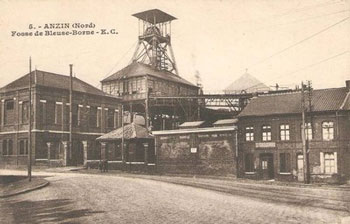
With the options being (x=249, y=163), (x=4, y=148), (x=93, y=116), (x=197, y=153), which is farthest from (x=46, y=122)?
(x=249, y=163)

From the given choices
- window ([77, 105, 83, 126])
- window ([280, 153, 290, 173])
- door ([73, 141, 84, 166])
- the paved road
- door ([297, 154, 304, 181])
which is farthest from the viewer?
window ([77, 105, 83, 126])

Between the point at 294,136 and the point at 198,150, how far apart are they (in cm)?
824

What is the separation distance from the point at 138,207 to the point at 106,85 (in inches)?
1756

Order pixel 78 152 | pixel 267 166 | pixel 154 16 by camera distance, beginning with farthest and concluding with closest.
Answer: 1. pixel 154 16
2. pixel 78 152
3. pixel 267 166

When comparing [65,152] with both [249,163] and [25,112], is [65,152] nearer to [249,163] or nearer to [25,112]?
[25,112]

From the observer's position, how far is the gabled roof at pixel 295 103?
3119 centimetres

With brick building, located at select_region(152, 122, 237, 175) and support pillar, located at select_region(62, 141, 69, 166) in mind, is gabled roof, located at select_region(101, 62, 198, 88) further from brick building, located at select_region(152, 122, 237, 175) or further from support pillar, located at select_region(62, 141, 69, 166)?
brick building, located at select_region(152, 122, 237, 175)

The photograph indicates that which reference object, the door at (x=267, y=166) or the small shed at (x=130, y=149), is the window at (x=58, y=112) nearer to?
the small shed at (x=130, y=149)

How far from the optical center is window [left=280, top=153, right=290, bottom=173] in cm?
3238

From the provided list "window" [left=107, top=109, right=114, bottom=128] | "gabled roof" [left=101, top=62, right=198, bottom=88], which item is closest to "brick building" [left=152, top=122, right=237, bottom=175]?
"window" [left=107, top=109, right=114, bottom=128]

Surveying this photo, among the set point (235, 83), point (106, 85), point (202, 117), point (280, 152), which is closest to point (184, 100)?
point (202, 117)

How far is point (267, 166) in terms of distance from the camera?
33469 millimetres

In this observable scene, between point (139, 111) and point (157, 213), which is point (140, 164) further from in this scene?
point (157, 213)

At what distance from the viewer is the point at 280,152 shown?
108ft
